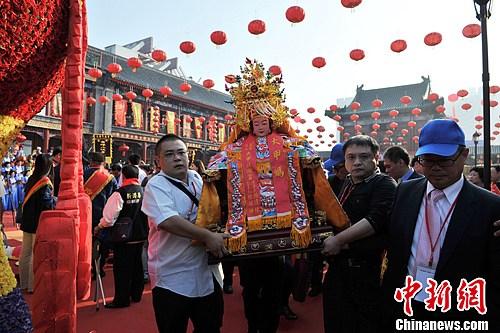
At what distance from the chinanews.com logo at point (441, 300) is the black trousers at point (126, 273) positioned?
3.44 meters

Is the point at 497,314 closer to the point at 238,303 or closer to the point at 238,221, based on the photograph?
the point at 238,221

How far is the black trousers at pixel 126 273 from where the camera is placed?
436 centimetres

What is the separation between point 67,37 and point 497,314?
7.27 ft

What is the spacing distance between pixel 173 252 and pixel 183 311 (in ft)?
1.12

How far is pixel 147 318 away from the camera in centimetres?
401

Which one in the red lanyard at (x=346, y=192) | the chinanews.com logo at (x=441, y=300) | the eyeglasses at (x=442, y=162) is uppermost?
the eyeglasses at (x=442, y=162)

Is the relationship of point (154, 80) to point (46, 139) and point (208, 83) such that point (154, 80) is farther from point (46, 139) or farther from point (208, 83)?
point (208, 83)

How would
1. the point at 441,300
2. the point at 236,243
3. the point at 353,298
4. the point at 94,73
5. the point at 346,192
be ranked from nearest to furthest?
1. the point at 441,300
2. the point at 236,243
3. the point at 353,298
4. the point at 346,192
5. the point at 94,73

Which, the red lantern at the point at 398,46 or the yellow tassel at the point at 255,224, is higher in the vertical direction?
→ the red lantern at the point at 398,46

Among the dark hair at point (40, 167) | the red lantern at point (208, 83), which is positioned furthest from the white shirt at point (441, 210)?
the red lantern at point (208, 83)

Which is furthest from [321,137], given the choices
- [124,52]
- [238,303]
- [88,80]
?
[238,303]

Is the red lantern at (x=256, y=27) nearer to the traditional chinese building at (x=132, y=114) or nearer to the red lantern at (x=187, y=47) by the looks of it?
Answer: the red lantern at (x=187, y=47)

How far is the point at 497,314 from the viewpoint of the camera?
156cm

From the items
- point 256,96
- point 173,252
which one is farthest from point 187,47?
point 173,252
